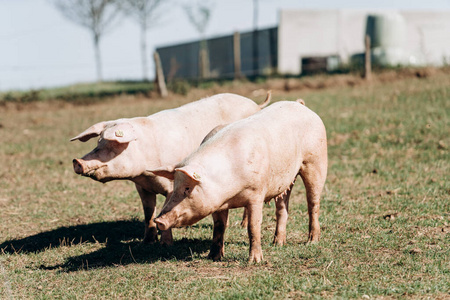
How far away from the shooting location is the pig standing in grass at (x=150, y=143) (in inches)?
220

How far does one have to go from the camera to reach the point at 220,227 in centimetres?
533

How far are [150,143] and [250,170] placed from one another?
151cm

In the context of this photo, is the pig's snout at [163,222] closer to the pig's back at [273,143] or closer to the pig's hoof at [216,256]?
the pig's back at [273,143]

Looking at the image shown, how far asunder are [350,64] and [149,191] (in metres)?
15.7

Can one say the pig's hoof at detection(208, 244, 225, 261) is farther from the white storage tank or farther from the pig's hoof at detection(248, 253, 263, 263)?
the white storage tank

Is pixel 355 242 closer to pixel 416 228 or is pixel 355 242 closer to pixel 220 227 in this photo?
pixel 416 228

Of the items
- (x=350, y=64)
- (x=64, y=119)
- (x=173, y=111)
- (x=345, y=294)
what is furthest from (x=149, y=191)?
(x=350, y=64)

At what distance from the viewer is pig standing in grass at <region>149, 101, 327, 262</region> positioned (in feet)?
15.3

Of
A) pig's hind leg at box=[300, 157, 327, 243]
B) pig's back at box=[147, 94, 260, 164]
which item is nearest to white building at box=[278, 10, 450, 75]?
pig's back at box=[147, 94, 260, 164]

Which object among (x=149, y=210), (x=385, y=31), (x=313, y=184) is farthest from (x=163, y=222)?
(x=385, y=31)

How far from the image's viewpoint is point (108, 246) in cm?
630

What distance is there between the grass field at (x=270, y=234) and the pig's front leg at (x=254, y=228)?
0.11 metres

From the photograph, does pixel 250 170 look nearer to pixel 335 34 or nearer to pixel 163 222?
pixel 163 222

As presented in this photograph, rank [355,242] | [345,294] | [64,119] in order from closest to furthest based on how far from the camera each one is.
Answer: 1. [345,294]
2. [355,242]
3. [64,119]
